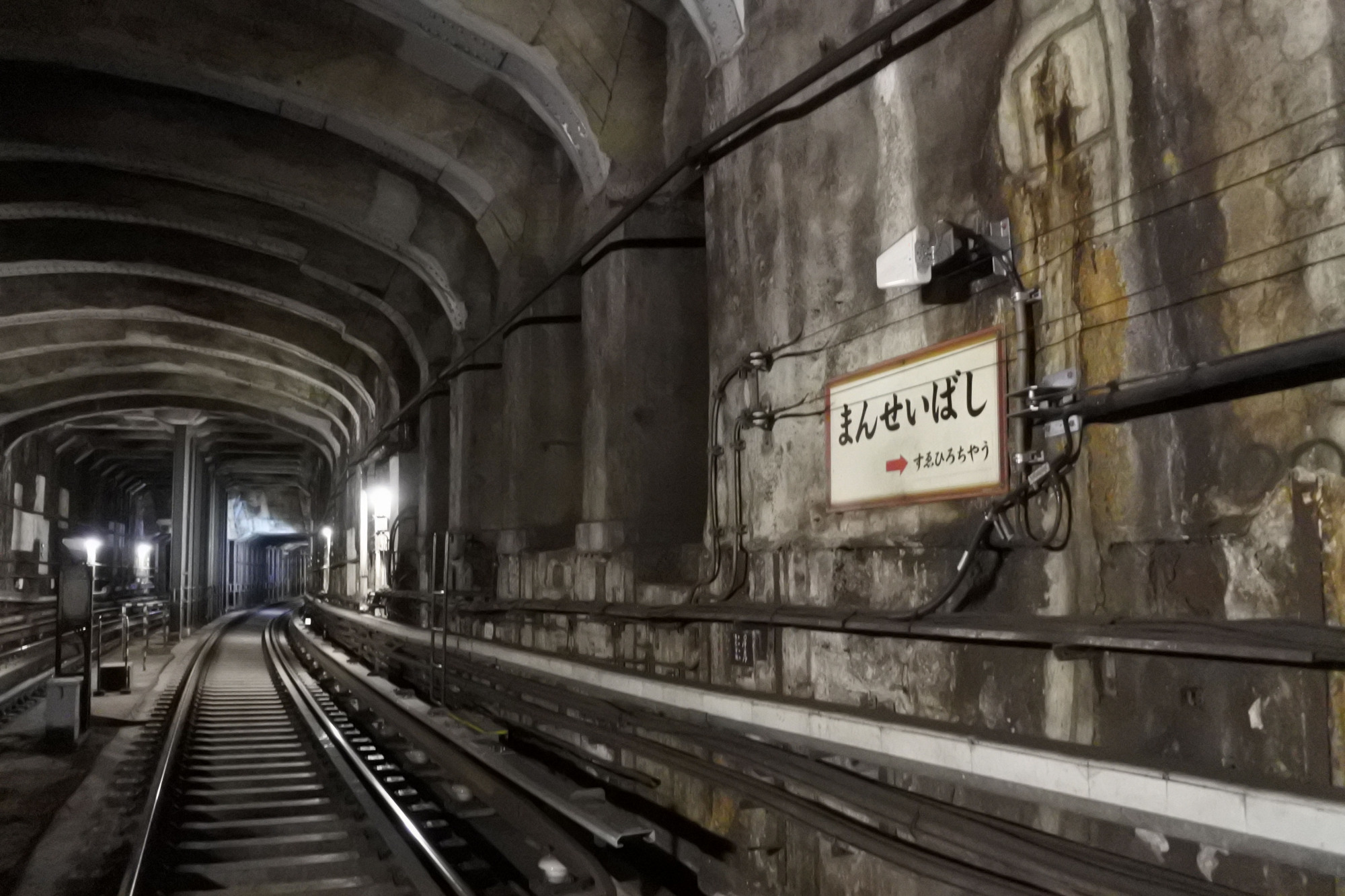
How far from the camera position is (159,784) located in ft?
22.3

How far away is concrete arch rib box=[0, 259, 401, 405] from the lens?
13781 millimetres

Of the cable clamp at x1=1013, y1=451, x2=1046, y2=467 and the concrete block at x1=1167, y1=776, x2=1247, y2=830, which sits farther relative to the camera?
the cable clamp at x1=1013, y1=451, x2=1046, y2=467

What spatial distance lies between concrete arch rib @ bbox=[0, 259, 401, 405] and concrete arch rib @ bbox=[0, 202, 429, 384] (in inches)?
30.5

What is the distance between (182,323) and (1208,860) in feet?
61.2

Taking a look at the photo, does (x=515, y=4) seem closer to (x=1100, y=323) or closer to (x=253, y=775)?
(x=1100, y=323)

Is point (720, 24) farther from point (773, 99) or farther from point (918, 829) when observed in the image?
point (918, 829)

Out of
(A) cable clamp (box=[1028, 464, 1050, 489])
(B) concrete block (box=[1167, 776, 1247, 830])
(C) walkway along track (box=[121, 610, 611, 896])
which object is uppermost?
(A) cable clamp (box=[1028, 464, 1050, 489])

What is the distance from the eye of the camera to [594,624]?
24.7 feet

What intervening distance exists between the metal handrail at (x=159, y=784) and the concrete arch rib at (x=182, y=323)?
5.98 metres

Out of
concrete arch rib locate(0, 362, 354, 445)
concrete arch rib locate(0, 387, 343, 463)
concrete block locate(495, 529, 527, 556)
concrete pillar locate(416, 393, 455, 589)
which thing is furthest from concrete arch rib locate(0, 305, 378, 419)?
concrete block locate(495, 529, 527, 556)

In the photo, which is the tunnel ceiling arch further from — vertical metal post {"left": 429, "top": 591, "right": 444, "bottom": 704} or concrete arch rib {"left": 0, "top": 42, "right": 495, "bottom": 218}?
vertical metal post {"left": 429, "top": 591, "right": 444, "bottom": 704}

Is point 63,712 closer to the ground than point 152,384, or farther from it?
closer to the ground

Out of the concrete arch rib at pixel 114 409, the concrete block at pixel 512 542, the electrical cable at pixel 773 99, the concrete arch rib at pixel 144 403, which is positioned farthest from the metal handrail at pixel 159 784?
the concrete arch rib at pixel 114 409

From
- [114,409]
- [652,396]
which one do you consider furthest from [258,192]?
[114,409]
